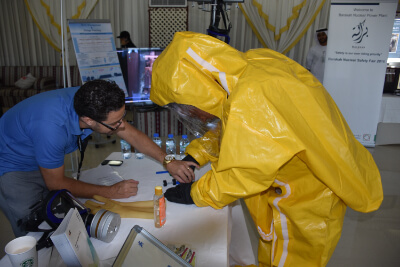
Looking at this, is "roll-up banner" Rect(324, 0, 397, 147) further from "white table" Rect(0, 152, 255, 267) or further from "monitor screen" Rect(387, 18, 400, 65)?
"white table" Rect(0, 152, 255, 267)

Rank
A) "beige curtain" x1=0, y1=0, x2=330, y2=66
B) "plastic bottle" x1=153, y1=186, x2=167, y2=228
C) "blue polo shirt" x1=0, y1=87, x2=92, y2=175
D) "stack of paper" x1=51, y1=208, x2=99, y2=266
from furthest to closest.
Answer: "beige curtain" x1=0, y1=0, x2=330, y2=66, "blue polo shirt" x1=0, y1=87, x2=92, y2=175, "plastic bottle" x1=153, y1=186, x2=167, y2=228, "stack of paper" x1=51, y1=208, x2=99, y2=266

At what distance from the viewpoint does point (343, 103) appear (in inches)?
144

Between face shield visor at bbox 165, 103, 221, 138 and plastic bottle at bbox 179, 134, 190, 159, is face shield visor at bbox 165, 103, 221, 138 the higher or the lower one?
the higher one

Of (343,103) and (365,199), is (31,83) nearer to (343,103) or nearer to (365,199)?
(343,103)

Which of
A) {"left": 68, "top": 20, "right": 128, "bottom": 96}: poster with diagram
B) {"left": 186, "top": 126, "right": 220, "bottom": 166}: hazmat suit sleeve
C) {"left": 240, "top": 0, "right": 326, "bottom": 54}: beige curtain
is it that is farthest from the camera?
{"left": 240, "top": 0, "right": 326, "bottom": 54}: beige curtain

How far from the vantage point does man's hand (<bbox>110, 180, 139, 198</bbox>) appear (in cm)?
128

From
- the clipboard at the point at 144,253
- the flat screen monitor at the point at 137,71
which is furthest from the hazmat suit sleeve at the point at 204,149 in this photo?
the flat screen monitor at the point at 137,71

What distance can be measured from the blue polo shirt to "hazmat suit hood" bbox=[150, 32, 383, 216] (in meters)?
0.49

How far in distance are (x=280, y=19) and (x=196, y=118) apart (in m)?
4.93

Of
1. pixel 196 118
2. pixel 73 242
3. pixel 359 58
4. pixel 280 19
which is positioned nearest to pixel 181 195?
pixel 196 118

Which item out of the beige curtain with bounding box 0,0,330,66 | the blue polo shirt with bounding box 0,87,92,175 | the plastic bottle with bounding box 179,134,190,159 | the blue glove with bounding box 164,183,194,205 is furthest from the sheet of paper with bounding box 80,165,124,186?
the beige curtain with bounding box 0,0,330,66

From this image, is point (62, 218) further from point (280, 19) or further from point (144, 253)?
point (280, 19)

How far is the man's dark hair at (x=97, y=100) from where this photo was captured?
1170mm

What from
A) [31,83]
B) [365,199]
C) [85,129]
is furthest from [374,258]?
[31,83]
